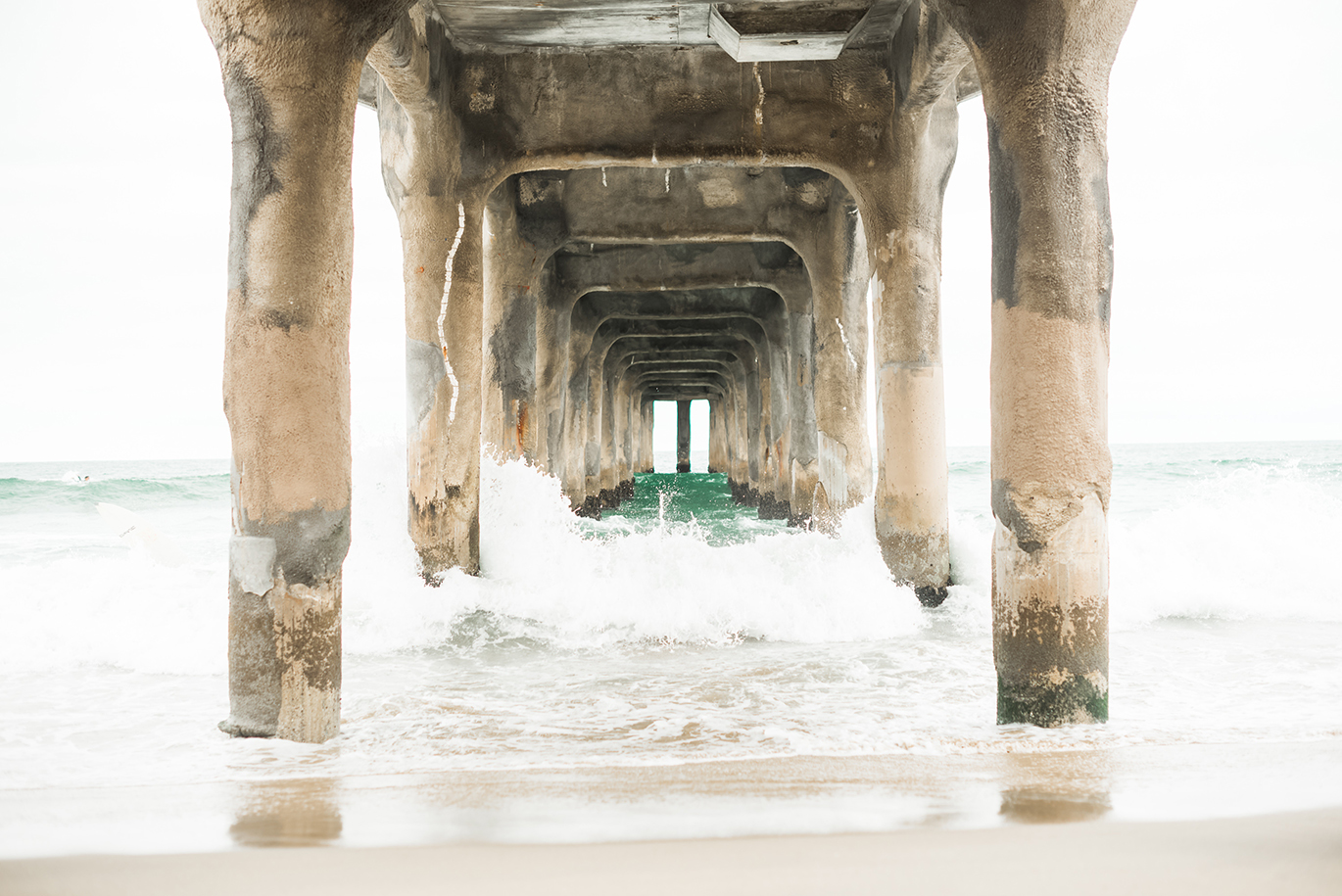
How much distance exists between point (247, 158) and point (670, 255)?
32.0ft

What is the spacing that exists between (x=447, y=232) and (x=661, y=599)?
3350mm

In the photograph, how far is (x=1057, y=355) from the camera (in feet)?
11.0

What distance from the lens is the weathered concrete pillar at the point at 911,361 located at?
22.4ft

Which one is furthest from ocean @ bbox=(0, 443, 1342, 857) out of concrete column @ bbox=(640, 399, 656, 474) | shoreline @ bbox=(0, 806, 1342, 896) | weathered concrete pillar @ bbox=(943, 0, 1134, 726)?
concrete column @ bbox=(640, 399, 656, 474)

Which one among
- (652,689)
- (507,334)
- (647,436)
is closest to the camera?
(652,689)

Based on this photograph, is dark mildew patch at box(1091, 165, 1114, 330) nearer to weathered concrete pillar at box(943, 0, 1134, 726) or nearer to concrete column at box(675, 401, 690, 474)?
weathered concrete pillar at box(943, 0, 1134, 726)

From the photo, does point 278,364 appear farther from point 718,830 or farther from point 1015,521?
point 1015,521

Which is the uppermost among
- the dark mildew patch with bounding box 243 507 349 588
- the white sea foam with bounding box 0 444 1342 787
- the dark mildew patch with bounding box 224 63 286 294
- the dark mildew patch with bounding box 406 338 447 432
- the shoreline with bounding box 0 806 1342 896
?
the dark mildew patch with bounding box 224 63 286 294

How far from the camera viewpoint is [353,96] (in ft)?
11.5

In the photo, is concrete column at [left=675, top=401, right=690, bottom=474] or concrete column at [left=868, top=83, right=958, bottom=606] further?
concrete column at [left=675, top=401, right=690, bottom=474]

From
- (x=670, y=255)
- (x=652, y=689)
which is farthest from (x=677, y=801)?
(x=670, y=255)

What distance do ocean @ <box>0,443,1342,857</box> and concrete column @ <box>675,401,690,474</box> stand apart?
3525cm

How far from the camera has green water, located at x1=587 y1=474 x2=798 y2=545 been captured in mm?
13148

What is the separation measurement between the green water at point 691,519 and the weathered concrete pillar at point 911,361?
133 inches
